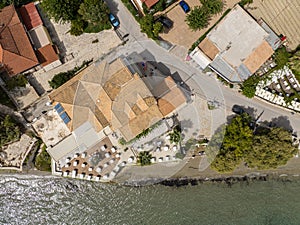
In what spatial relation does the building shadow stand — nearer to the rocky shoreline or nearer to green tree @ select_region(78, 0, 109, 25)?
green tree @ select_region(78, 0, 109, 25)

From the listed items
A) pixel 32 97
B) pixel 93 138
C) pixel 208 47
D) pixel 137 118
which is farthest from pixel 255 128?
pixel 32 97

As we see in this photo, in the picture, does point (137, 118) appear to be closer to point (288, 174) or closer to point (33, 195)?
point (33, 195)

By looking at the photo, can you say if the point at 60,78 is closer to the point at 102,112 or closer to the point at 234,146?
the point at 102,112

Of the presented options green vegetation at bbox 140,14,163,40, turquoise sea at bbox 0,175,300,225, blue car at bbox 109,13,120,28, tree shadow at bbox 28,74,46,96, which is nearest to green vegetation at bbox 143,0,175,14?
green vegetation at bbox 140,14,163,40

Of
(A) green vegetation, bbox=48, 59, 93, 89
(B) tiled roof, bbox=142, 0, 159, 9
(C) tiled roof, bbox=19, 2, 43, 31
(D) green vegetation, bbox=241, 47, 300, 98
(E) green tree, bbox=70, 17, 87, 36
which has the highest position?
(C) tiled roof, bbox=19, 2, 43, 31

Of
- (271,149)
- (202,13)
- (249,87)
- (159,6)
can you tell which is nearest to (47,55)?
(159,6)

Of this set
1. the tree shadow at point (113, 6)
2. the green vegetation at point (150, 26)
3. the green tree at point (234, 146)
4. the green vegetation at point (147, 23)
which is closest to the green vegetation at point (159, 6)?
the green vegetation at point (147, 23)
